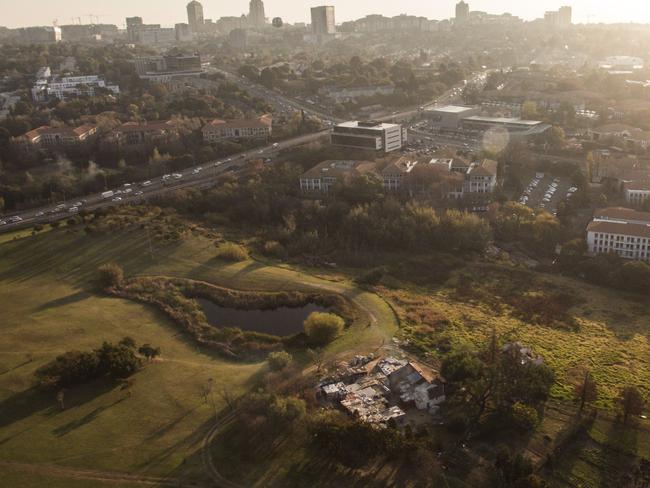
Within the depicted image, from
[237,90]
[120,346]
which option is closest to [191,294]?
[120,346]

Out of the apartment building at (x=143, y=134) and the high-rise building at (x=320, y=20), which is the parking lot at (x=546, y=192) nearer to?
the apartment building at (x=143, y=134)

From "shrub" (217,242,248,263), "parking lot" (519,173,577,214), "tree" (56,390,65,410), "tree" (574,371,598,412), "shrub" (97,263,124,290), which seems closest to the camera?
"tree" (574,371,598,412)

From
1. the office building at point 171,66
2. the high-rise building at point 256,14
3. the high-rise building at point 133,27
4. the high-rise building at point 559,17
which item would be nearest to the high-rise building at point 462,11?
the high-rise building at point 559,17

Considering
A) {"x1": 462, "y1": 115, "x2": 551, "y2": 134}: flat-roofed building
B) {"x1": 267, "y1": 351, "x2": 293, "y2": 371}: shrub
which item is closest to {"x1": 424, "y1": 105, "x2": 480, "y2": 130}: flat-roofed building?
{"x1": 462, "y1": 115, "x2": 551, "y2": 134}: flat-roofed building

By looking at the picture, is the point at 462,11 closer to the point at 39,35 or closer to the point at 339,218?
the point at 39,35

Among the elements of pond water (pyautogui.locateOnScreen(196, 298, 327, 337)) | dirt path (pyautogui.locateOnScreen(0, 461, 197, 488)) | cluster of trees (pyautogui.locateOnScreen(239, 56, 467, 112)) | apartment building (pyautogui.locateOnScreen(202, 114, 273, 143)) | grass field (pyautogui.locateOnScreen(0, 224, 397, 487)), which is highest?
cluster of trees (pyautogui.locateOnScreen(239, 56, 467, 112))

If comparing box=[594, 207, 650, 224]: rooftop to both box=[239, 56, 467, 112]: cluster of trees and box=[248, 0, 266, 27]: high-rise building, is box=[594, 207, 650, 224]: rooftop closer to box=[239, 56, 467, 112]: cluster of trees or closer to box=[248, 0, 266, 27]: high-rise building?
box=[239, 56, 467, 112]: cluster of trees
